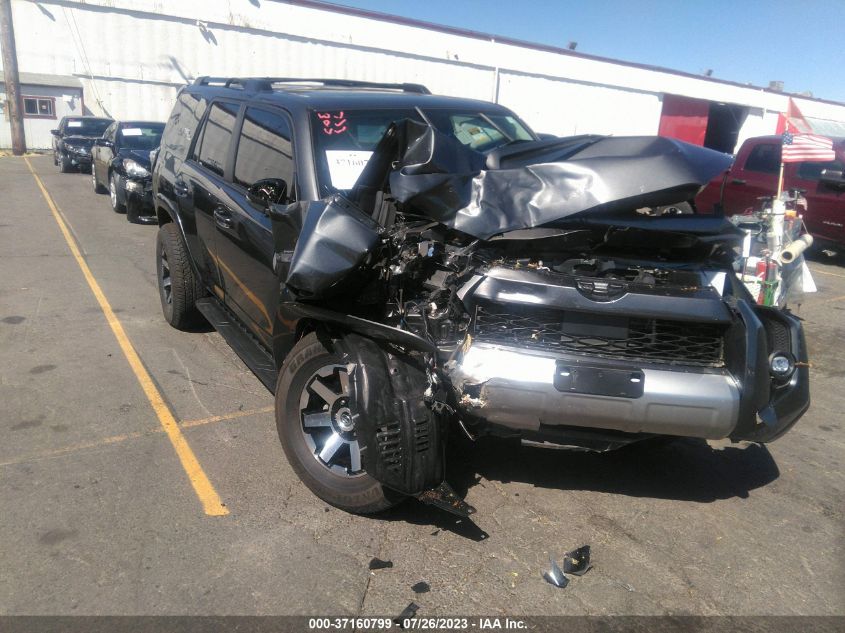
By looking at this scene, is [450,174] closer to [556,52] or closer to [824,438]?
[824,438]

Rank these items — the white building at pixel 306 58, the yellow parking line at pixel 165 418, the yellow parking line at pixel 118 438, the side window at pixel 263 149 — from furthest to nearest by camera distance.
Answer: the white building at pixel 306 58 → the side window at pixel 263 149 → the yellow parking line at pixel 118 438 → the yellow parking line at pixel 165 418

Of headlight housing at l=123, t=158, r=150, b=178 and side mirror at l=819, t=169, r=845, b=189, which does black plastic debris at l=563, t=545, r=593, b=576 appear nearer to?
side mirror at l=819, t=169, r=845, b=189

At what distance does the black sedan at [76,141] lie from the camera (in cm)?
1895

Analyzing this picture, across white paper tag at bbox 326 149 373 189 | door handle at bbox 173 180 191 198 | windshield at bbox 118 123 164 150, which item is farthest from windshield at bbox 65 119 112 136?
white paper tag at bbox 326 149 373 189

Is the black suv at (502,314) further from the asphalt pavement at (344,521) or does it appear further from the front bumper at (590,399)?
the asphalt pavement at (344,521)

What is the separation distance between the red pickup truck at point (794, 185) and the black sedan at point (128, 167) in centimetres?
871

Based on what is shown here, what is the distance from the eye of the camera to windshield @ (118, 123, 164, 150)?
1320 cm

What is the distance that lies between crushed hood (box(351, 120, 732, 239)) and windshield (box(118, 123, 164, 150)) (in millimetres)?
11377

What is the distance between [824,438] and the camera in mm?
4363

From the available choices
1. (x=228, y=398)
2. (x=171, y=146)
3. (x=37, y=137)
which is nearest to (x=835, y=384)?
(x=228, y=398)

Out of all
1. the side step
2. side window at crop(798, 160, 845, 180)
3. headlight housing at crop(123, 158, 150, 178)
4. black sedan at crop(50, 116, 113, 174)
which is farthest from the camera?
black sedan at crop(50, 116, 113, 174)

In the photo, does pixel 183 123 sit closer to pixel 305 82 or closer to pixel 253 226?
pixel 305 82

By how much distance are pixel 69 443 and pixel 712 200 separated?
1042cm

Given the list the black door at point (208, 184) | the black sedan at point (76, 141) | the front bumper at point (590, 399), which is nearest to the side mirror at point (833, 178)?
the front bumper at point (590, 399)
